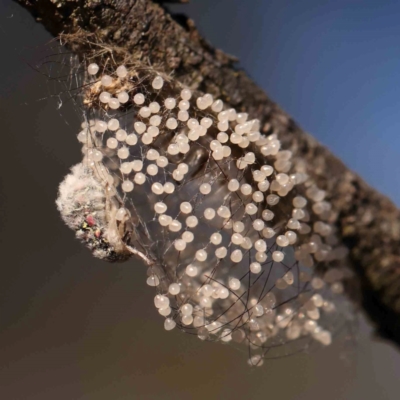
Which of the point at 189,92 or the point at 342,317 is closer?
the point at 189,92

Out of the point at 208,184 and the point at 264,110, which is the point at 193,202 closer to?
the point at 208,184

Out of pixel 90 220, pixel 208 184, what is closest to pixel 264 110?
pixel 208 184

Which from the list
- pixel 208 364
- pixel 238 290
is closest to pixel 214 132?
pixel 238 290

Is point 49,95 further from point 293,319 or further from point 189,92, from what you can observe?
point 293,319

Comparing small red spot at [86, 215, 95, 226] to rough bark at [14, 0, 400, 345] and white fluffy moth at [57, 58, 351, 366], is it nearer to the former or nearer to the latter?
white fluffy moth at [57, 58, 351, 366]

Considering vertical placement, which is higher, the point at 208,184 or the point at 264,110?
the point at 264,110

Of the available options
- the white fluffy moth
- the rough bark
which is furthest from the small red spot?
the rough bark

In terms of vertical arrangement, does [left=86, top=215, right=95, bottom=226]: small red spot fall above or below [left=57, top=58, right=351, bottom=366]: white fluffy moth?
below
